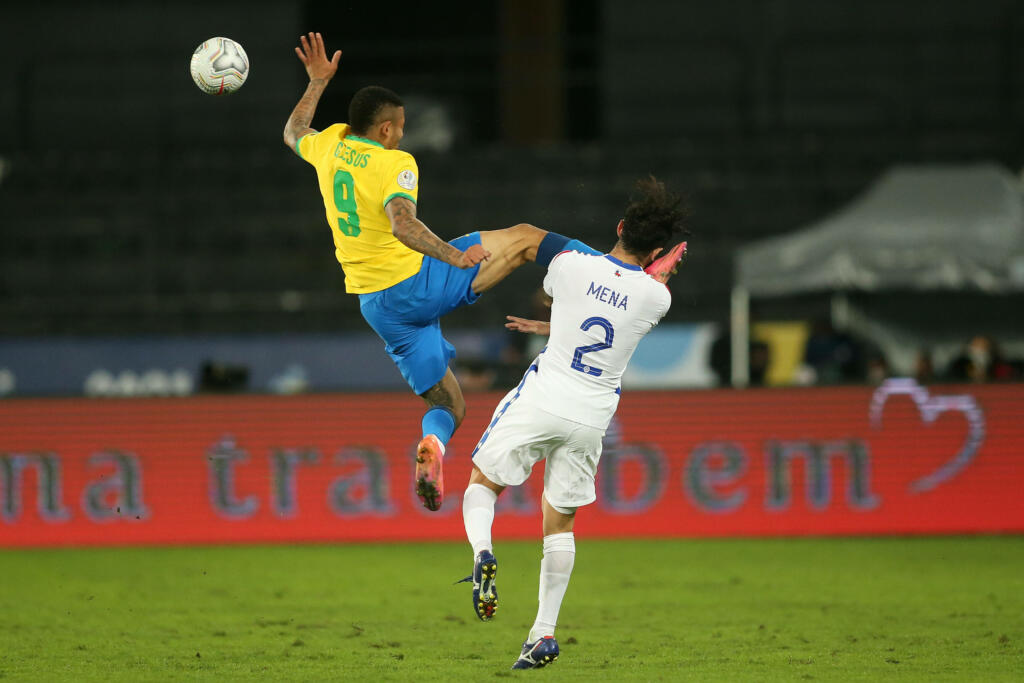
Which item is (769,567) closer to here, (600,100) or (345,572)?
(345,572)

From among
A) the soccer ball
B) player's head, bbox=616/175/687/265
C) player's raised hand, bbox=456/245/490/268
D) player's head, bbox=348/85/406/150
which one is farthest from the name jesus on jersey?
the soccer ball

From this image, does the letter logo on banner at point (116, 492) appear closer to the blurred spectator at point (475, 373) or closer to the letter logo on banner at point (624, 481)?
the blurred spectator at point (475, 373)

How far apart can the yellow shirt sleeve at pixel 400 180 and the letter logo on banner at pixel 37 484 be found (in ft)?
24.0

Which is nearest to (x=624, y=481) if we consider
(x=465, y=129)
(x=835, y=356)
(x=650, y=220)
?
(x=835, y=356)

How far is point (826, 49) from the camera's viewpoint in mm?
19516

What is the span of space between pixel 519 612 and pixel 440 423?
6.65ft

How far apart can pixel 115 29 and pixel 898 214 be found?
12.1 m

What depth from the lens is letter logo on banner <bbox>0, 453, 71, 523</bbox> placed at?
1316cm

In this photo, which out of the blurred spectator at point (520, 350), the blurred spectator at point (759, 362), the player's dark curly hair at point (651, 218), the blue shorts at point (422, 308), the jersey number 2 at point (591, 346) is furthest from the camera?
the blurred spectator at point (759, 362)

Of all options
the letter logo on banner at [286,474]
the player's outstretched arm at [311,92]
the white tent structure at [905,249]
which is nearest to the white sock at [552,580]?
the player's outstretched arm at [311,92]

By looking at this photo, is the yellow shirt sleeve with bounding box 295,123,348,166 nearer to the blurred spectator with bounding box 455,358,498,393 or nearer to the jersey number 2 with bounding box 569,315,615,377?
the jersey number 2 with bounding box 569,315,615,377

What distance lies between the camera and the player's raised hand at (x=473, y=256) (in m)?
6.86

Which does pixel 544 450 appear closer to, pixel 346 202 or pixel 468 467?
pixel 346 202

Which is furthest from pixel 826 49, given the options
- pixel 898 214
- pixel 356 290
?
pixel 356 290
